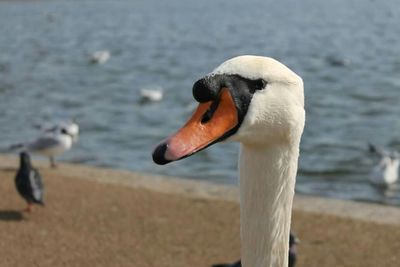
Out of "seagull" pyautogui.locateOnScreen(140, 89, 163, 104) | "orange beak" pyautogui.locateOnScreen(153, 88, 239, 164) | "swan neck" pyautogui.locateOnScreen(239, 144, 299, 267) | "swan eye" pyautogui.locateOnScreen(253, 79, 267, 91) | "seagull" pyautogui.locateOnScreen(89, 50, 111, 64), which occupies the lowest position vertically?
"seagull" pyautogui.locateOnScreen(89, 50, 111, 64)

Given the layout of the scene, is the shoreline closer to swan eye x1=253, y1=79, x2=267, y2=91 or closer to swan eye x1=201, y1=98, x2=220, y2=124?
swan eye x1=253, y1=79, x2=267, y2=91

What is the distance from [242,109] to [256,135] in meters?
0.12

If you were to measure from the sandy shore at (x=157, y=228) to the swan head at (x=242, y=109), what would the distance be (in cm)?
405

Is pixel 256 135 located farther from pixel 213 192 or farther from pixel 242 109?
pixel 213 192

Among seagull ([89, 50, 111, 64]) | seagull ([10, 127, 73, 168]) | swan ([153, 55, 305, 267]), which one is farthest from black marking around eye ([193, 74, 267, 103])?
seagull ([89, 50, 111, 64])

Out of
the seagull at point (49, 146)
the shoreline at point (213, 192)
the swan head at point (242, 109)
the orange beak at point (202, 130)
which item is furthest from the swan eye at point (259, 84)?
the seagull at point (49, 146)

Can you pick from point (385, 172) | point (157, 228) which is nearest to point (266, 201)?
point (157, 228)

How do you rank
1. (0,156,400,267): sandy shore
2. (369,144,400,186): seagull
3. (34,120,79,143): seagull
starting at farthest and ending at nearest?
(34,120,79,143): seagull
(369,144,400,186): seagull
(0,156,400,267): sandy shore

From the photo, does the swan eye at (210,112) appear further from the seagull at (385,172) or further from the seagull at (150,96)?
the seagull at (150,96)

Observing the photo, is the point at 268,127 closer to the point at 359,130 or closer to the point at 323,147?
the point at 323,147

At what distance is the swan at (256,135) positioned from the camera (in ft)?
8.53

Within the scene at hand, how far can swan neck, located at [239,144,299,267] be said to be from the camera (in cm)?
284

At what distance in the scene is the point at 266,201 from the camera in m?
2.91

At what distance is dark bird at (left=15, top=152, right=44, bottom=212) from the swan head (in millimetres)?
5439
